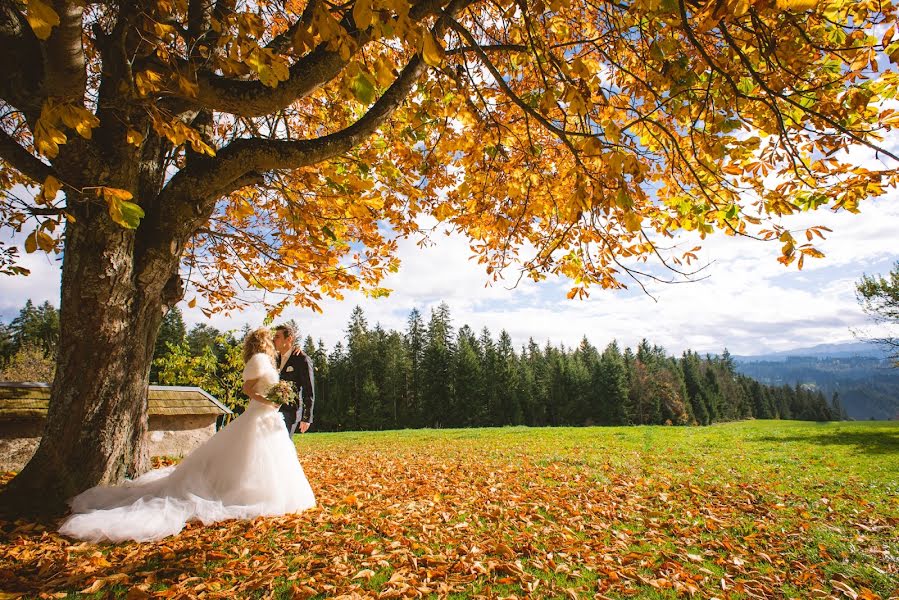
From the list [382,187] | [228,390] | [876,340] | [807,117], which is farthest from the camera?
[228,390]

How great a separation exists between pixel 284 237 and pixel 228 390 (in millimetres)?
22038

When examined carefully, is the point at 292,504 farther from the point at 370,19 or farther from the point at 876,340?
the point at 876,340

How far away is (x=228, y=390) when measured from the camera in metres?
25.1

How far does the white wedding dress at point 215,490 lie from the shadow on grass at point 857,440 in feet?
46.6

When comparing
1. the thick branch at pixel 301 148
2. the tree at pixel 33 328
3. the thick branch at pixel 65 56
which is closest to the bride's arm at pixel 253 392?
the thick branch at pixel 301 148

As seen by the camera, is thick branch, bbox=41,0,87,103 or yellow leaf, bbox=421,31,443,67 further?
thick branch, bbox=41,0,87,103

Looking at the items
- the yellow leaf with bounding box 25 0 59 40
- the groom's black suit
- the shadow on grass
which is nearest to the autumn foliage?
the yellow leaf with bounding box 25 0 59 40

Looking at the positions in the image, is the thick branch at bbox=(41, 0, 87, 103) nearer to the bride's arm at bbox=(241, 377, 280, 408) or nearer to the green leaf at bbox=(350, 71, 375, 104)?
the green leaf at bbox=(350, 71, 375, 104)

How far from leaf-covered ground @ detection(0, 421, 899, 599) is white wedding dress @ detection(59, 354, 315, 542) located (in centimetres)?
19

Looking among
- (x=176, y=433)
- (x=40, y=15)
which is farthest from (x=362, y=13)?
(x=176, y=433)

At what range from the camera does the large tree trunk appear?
173 inches

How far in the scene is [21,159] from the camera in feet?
A: 13.9

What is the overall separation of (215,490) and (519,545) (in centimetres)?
358

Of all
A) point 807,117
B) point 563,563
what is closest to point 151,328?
point 563,563
